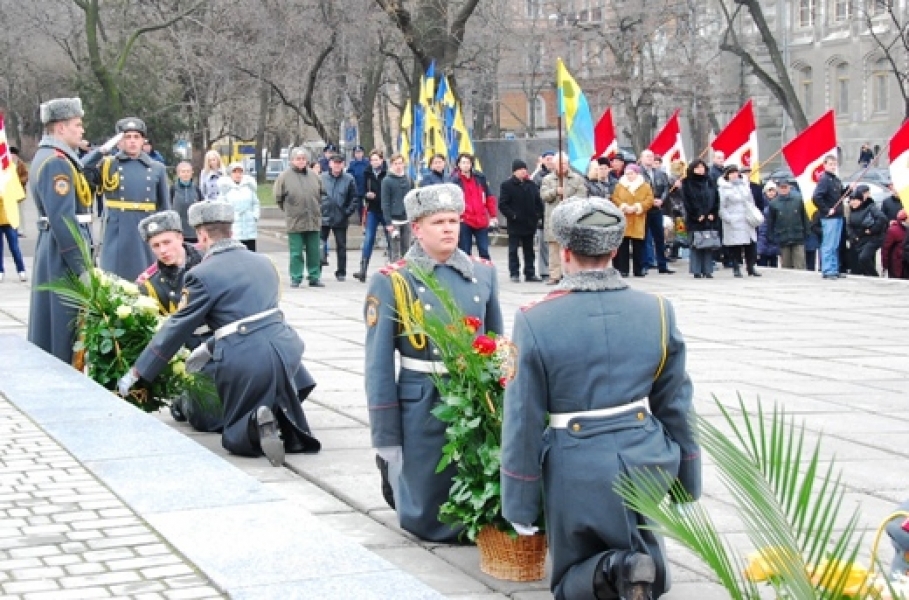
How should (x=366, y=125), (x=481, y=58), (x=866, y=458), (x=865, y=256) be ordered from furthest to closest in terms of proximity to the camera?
(x=481, y=58), (x=366, y=125), (x=865, y=256), (x=866, y=458)

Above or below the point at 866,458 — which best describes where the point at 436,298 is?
above

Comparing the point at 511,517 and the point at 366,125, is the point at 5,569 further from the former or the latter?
the point at 366,125

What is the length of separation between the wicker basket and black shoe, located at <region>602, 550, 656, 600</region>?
2.70 feet

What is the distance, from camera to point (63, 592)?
5.38 meters

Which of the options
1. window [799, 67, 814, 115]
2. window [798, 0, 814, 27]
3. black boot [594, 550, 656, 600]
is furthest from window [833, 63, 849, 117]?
black boot [594, 550, 656, 600]

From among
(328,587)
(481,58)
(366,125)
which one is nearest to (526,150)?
(366,125)

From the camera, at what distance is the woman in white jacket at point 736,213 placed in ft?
69.2

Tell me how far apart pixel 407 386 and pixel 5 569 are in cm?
188

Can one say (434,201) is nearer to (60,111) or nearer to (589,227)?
(589,227)

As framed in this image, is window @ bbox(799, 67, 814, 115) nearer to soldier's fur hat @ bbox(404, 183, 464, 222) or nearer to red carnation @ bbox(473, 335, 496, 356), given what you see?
soldier's fur hat @ bbox(404, 183, 464, 222)

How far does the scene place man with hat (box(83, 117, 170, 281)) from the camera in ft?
42.7

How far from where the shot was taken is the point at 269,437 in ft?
28.3

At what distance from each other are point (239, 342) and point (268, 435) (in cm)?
57

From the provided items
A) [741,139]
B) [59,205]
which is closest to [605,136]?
[741,139]
